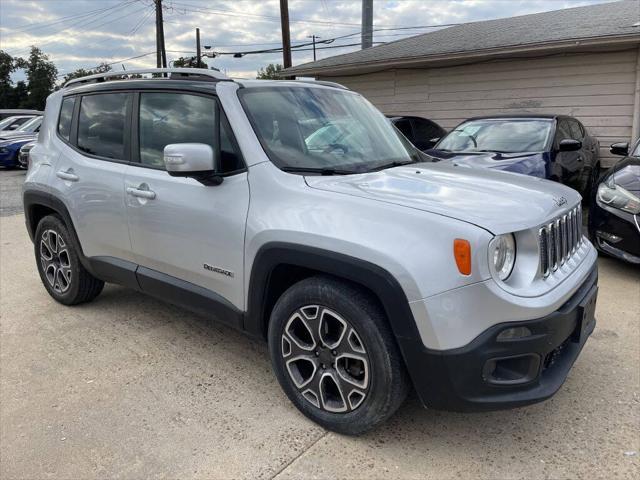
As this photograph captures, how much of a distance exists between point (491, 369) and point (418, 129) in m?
9.37

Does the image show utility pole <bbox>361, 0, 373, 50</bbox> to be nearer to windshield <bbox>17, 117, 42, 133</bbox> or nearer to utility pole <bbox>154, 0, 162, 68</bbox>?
windshield <bbox>17, 117, 42, 133</bbox>

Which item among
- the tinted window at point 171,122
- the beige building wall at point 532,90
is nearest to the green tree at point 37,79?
the beige building wall at point 532,90

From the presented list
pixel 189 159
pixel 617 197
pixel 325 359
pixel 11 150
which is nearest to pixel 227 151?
pixel 189 159

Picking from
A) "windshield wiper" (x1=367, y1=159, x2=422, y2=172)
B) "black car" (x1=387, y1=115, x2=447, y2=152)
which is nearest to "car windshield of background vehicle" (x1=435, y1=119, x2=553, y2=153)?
"black car" (x1=387, y1=115, x2=447, y2=152)

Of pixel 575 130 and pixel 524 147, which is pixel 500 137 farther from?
pixel 575 130

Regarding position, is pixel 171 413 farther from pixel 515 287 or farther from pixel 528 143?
pixel 528 143

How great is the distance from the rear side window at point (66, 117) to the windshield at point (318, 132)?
6.14ft

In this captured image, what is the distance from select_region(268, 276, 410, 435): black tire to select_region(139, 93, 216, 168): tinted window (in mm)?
1179

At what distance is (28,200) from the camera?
4.50m

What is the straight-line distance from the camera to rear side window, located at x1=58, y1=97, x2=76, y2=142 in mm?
4195

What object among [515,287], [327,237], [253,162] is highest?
[253,162]

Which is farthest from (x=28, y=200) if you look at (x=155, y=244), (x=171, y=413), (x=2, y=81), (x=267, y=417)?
(x=2, y=81)

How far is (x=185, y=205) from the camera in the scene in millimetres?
3121

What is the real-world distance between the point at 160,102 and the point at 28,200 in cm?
187
